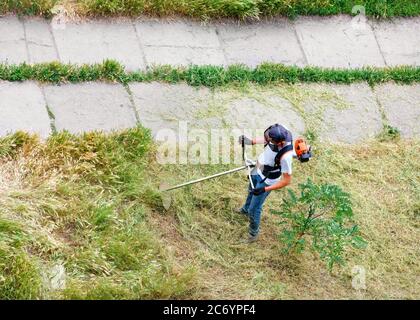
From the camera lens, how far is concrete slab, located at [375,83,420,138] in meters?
8.80

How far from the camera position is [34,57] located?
8469mm

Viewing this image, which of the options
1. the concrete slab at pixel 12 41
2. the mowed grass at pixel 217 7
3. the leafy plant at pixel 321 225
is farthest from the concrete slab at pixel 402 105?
the concrete slab at pixel 12 41

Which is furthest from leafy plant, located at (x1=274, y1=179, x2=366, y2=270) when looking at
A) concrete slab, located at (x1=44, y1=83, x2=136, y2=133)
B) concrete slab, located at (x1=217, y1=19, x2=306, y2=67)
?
concrete slab, located at (x1=217, y1=19, x2=306, y2=67)

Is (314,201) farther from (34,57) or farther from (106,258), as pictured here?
(34,57)

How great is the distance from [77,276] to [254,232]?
62.3 inches

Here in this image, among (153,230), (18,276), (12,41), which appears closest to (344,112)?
(153,230)

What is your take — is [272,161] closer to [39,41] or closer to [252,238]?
[252,238]

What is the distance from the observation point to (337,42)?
943 cm

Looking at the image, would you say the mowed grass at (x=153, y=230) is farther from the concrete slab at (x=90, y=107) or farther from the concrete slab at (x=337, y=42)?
the concrete slab at (x=337, y=42)

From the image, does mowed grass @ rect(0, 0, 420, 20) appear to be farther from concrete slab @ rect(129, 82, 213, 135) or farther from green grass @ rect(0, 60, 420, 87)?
concrete slab @ rect(129, 82, 213, 135)

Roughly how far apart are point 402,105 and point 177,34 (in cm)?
241

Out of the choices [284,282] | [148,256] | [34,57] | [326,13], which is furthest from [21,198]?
[326,13]

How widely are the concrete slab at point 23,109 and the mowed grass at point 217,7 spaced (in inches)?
39.9

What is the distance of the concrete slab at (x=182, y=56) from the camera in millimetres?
8773
